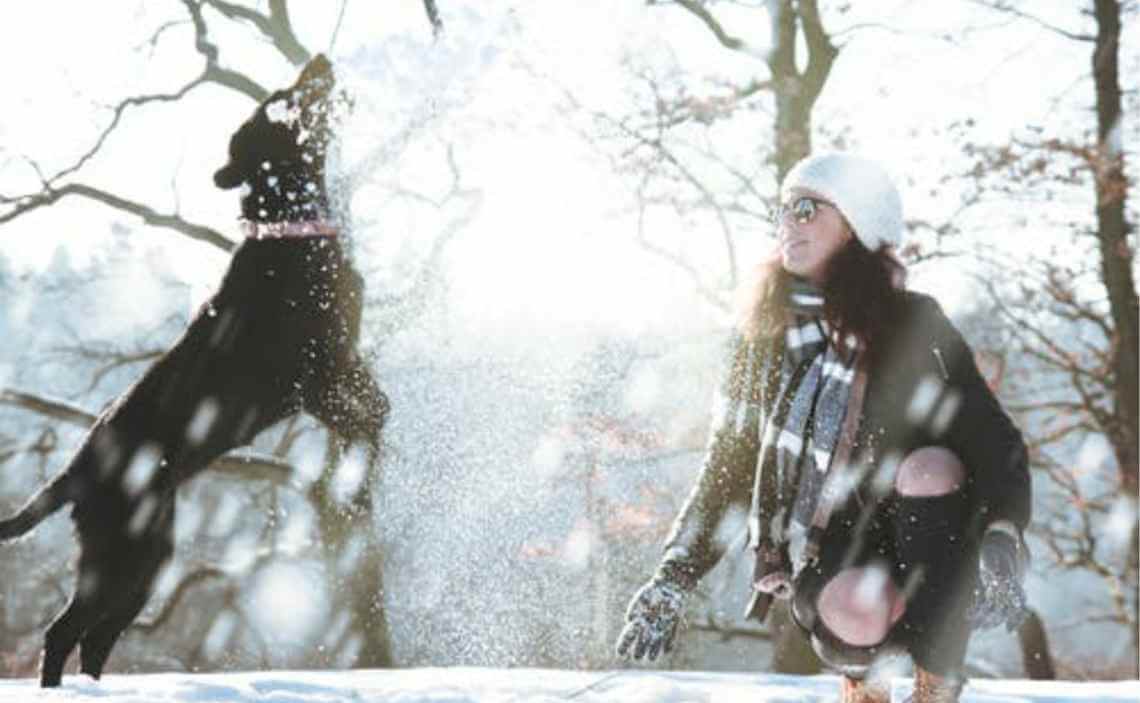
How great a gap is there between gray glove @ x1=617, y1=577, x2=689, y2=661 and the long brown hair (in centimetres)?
58

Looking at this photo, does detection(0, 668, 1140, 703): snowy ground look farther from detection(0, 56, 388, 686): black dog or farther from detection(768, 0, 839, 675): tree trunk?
detection(768, 0, 839, 675): tree trunk

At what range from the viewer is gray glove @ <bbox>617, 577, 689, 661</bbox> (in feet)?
6.93

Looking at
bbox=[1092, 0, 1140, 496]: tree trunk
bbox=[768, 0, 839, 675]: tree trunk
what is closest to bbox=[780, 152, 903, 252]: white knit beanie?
bbox=[768, 0, 839, 675]: tree trunk

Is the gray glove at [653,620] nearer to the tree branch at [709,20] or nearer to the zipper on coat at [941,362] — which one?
the zipper on coat at [941,362]

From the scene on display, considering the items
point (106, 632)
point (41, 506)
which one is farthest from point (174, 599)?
point (41, 506)

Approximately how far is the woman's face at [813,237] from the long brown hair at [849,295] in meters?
0.02

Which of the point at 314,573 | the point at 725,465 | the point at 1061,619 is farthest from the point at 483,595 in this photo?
the point at 1061,619

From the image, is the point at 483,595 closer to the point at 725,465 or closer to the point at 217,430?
the point at 217,430

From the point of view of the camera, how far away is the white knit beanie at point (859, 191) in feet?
7.41

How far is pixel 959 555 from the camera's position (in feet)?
6.63

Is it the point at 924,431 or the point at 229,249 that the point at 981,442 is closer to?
the point at 924,431

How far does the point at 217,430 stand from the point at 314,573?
35.7ft

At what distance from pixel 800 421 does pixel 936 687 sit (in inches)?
22.2

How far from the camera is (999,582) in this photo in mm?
1971
